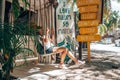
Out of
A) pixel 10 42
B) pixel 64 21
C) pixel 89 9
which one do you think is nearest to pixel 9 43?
pixel 10 42

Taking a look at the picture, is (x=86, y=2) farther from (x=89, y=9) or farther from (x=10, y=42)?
(x=10, y=42)

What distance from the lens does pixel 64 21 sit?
10.3 meters

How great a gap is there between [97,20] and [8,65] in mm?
5077

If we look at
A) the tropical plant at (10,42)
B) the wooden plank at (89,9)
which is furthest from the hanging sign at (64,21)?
the tropical plant at (10,42)

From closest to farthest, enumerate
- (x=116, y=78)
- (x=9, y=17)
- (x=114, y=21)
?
1. (x=116, y=78)
2. (x=9, y=17)
3. (x=114, y=21)

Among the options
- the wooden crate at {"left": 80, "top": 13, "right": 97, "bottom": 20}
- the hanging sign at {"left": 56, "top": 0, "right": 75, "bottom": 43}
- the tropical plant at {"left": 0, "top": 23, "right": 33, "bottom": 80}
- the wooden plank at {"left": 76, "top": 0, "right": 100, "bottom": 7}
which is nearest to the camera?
the tropical plant at {"left": 0, "top": 23, "right": 33, "bottom": 80}

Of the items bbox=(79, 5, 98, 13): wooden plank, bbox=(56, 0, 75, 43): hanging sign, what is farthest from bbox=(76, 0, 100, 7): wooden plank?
bbox=(56, 0, 75, 43): hanging sign

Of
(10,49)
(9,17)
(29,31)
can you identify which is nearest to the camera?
(10,49)

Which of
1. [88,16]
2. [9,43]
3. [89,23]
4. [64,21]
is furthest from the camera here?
[64,21]

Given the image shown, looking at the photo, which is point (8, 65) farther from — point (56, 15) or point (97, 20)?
point (56, 15)

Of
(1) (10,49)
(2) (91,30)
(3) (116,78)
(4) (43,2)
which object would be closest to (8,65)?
(1) (10,49)

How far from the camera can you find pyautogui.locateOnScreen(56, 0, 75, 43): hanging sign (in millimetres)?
10312

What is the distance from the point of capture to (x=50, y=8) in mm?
10391

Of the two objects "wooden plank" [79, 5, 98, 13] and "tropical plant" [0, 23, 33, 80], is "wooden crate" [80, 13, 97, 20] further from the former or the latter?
"tropical plant" [0, 23, 33, 80]
